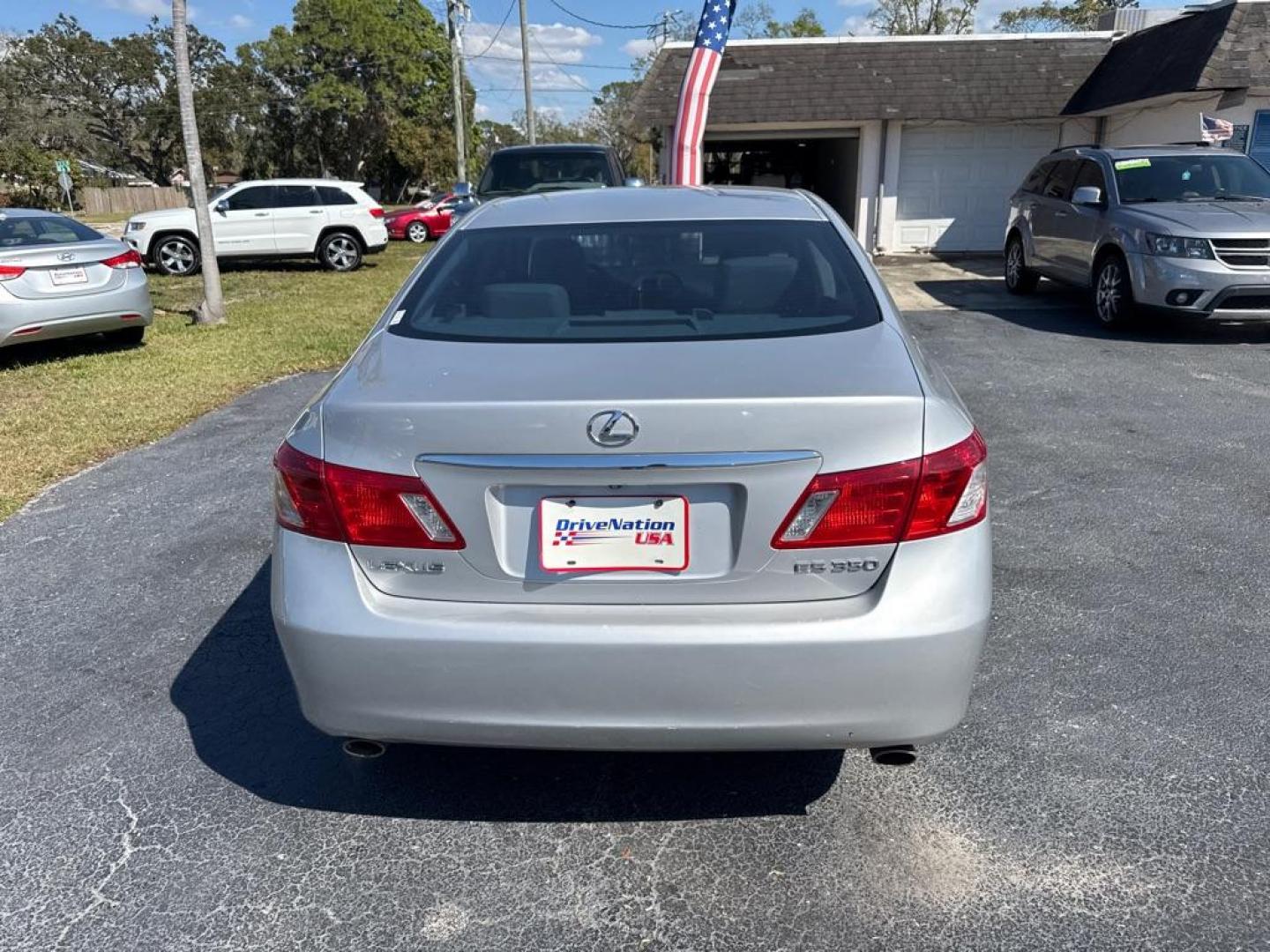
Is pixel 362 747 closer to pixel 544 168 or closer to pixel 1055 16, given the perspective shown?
pixel 544 168

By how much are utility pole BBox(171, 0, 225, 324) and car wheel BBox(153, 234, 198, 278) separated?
5.37m

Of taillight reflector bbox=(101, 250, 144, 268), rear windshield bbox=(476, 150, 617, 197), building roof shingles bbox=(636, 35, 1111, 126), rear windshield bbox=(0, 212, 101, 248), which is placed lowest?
taillight reflector bbox=(101, 250, 144, 268)

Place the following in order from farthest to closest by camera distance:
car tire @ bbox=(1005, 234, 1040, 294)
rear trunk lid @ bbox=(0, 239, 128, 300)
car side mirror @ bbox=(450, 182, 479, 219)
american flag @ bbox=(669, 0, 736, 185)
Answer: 1. american flag @ bbox=(669, 0, 736, 185)
2. car tire @ bbox=(1005, 234, 1040, 294)
3. car side mirror @ bbox=(450, 182, 479, 219)
4. rear trunk lid @ bbox=(0, 239, 128, 300)

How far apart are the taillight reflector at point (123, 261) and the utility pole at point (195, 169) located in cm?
197

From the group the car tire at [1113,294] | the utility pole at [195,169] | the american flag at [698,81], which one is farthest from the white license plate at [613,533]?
the american flag at [698,81]

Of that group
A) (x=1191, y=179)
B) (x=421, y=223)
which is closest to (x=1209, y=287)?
(x=1191, y=179)

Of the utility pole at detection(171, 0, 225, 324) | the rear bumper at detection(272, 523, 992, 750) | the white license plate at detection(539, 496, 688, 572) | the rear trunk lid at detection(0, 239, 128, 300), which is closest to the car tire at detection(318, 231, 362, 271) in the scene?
the utility pole at detection(171, 0, 225, 324)

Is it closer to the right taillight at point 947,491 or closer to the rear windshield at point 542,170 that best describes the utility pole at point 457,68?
the rear windshield at point 542,170

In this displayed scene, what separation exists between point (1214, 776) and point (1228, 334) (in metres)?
8.48

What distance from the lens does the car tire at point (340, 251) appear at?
17.3m

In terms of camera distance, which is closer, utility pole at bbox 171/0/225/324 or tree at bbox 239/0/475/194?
utility pole at bbox 171/0/225/324

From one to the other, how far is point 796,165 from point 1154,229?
63.0 ft

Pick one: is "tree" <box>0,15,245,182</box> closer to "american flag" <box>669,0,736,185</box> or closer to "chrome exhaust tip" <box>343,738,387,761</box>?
"american flag" <box>669,0,736,185</box>

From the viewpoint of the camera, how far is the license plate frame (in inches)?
328
